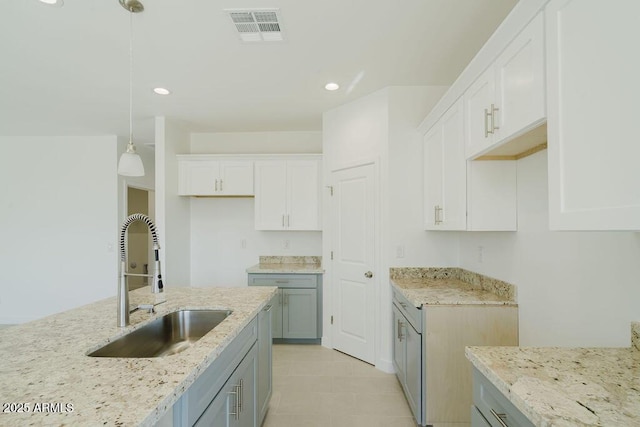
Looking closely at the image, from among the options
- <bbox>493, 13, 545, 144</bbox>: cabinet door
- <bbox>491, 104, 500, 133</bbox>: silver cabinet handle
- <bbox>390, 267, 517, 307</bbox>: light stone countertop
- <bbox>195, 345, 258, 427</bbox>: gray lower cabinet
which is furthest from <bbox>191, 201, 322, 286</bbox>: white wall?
<bbox>493, 13, 545, 144</bbox>: cabinet door

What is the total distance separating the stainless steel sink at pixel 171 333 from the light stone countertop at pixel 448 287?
1343mm

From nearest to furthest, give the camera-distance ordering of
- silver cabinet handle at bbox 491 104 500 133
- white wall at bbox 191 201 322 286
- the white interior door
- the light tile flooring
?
silver cabinet handle at bbox 491 104 500 133
the light tile flooring
the white interior door
white wall at bbox 191 201 322 286

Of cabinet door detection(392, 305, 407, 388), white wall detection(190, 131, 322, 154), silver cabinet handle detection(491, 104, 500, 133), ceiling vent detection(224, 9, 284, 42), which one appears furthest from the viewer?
white wall detection(190, 131, 322, 154)

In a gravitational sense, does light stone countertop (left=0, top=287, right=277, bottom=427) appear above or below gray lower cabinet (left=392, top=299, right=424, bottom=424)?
above

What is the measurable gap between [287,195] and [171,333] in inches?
96.4

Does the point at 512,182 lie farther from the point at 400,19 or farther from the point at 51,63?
the point at 51,63

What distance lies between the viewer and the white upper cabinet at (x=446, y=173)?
2.09m

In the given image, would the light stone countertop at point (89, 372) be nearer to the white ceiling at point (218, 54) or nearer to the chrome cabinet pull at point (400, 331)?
the chrome cabinet pull at point (400, 331)

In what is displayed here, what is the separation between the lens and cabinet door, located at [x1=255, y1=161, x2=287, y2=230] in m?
4.00

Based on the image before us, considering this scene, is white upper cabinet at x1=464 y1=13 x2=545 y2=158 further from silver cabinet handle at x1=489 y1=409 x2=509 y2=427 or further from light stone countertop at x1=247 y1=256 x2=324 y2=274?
light stone countertop at x1=247 y1=256 x2=324 y2=274

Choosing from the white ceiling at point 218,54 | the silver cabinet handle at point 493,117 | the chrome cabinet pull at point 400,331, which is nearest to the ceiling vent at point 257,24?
the white ceiling at point 218,54

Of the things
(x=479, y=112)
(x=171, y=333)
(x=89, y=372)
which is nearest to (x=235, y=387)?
(x=171, y=333)

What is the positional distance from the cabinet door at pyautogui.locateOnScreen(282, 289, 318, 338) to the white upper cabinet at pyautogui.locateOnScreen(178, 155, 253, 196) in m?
1.44

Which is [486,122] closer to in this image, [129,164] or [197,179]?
[129,164]
